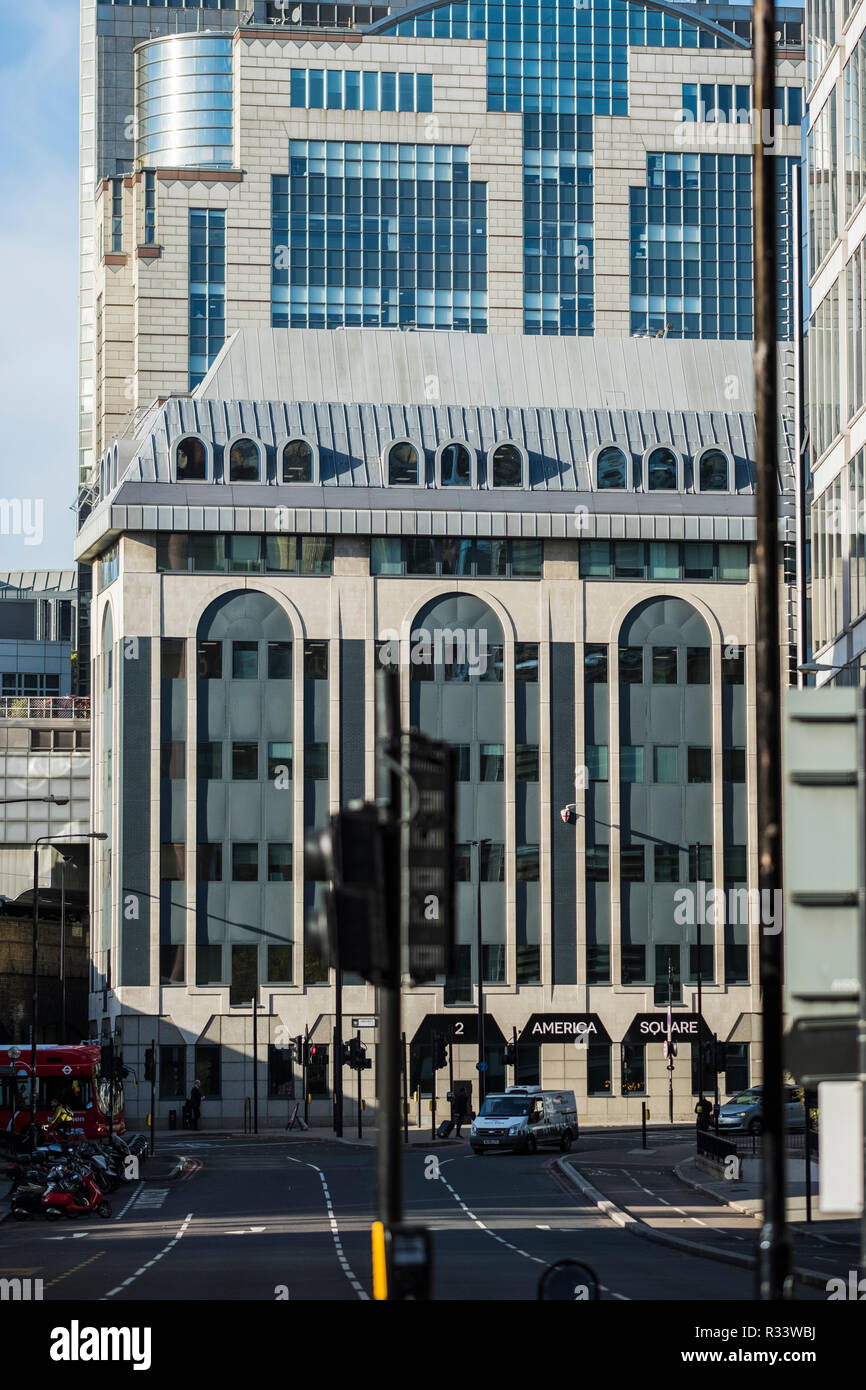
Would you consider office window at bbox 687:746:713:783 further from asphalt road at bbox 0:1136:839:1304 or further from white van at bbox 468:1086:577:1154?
asphalt road at bbox 0:1136:839:1304

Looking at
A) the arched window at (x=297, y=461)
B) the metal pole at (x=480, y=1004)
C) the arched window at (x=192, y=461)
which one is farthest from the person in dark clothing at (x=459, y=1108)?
the arched window at (x=192, y=461)

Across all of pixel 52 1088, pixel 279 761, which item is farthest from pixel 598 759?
pixel 52 1088

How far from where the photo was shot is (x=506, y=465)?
90.0 m

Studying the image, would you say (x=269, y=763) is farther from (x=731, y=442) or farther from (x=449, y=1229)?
(x=449, y=1229)

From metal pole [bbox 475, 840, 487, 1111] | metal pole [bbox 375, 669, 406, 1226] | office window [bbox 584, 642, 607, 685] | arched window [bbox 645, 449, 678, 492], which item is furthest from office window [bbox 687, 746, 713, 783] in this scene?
metal pole [bbox 375, 669, 406, 1226]

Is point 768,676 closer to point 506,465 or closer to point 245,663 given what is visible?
point 245,663

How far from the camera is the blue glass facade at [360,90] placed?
144 meters

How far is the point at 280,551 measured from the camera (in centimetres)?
8838

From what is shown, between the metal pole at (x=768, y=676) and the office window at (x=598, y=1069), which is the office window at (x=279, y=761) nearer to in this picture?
the office window at (x=598, y=1069)

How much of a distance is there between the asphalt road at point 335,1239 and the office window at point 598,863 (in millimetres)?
29955

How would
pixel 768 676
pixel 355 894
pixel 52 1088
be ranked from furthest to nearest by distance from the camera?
pixel 52 1088 < pixel 768 676 < pixel 355 894

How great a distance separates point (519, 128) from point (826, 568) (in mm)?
104832

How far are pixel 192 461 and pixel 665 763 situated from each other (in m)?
22.3
